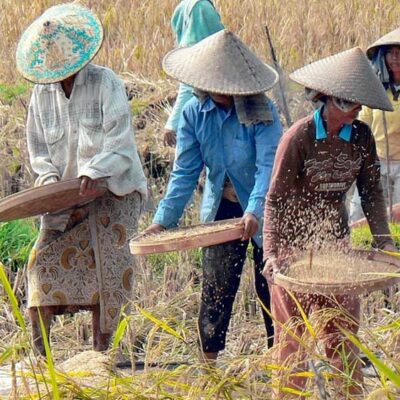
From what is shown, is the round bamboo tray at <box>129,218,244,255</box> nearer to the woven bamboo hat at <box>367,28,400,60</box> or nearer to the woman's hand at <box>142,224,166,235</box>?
the woman's hand at <box>142,224,166,235</box>

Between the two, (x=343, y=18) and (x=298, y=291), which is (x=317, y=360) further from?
(x=343, y=18)

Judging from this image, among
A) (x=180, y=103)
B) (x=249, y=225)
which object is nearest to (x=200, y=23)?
(x=180, y=103)

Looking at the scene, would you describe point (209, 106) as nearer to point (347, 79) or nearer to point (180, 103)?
point (347, 79)

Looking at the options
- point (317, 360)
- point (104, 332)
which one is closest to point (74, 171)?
point (104, 332)

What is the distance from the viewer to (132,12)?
1133 centimetres

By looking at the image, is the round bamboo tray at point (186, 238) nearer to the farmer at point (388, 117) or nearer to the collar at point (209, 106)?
the collar at point (209, 106)

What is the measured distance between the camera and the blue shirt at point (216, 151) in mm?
5453

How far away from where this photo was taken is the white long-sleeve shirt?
5.72 meters

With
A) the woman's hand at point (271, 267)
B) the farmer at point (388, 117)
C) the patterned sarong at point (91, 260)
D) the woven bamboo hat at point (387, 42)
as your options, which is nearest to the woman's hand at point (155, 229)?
the patterned sarong at point (91, 260)

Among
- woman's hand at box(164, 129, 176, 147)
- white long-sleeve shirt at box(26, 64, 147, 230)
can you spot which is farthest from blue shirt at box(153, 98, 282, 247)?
woman's hand at box(164, 129, 176, 147)

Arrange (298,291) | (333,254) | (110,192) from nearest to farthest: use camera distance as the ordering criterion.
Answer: (298,291)
(333,254)
(110,192)

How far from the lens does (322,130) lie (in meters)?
4.75

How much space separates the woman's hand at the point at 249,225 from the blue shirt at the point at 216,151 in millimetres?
184

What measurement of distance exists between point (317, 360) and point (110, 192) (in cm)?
261
